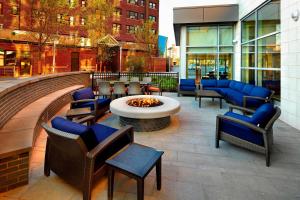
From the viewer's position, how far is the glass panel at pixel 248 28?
895cm

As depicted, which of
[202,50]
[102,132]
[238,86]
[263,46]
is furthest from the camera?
[202,50]

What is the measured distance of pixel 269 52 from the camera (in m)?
7.16

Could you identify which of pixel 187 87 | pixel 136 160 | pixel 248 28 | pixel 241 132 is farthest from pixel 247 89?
pixel 136 160

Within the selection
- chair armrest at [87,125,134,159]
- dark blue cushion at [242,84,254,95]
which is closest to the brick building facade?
dark blue cushion at [242,84,254,95]

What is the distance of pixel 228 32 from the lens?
460 inches

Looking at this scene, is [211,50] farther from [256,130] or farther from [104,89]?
[256,130]

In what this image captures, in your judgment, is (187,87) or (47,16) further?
(47,16)

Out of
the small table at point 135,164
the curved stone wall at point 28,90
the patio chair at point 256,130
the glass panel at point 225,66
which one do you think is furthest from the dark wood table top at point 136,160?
the glass panel at point 225,66

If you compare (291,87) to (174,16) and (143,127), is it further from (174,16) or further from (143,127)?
(174,16)

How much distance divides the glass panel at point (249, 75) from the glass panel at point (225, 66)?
157 centimetres

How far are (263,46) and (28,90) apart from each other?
7.70 meters

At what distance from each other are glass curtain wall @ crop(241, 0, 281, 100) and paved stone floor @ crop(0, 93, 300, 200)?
3000 millimetres

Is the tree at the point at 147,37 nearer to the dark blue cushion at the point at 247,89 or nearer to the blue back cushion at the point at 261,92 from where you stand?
the dark blue cushion at the point at 247,89

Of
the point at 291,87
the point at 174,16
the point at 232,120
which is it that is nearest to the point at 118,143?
the point at 232,120
